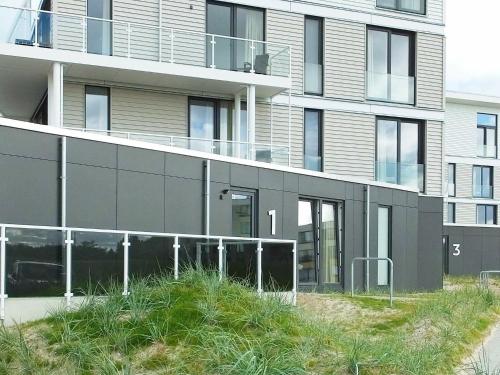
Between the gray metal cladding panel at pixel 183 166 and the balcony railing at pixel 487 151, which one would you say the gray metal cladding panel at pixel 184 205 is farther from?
the balcony railing at pixel 487 151

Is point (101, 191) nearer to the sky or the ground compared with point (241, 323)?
nearer to the sky

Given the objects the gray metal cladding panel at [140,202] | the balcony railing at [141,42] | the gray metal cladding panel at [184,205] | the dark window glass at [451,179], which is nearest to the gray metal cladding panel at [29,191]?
the gray metal cladding panel at [140,202]

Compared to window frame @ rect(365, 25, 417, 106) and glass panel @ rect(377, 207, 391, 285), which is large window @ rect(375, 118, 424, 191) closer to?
window frame @ rect(365, 25, 417, 106)

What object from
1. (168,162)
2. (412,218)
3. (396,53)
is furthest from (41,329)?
(396,53)

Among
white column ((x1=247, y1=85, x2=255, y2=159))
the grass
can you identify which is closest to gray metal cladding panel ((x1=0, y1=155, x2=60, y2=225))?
the grass

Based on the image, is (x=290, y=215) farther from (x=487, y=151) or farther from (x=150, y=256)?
(x=487, y=151)

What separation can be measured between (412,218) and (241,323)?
16.0m

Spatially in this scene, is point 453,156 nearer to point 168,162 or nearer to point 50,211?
point 168,162

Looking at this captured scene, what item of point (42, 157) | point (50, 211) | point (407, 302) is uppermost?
point (42, 157)

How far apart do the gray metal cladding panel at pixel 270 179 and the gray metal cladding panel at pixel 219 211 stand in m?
1.22

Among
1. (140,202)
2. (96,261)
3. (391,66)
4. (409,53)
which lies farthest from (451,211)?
(96,261)

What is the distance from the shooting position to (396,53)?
82.7ft

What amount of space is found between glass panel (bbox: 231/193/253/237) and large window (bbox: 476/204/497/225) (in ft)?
104

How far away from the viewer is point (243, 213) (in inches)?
706
